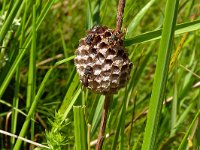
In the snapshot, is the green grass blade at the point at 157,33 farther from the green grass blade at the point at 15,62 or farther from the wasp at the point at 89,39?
the green grass blade at the point at 15,62

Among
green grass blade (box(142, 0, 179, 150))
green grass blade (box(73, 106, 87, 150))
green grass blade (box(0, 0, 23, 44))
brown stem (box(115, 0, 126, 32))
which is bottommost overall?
green grass blade (box(73, 106, 87, 150))

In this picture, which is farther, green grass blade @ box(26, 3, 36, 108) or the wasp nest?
green grass blade @ box(26, 3, 36, 108)

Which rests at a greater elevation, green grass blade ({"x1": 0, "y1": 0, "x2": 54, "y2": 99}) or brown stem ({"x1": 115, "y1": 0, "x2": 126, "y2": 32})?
brown stem ({"x1": 115, "y1": 0, "x2": 126, "y2": 32})

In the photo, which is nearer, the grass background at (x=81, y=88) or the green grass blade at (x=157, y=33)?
the grass background at (x=81, y=88)

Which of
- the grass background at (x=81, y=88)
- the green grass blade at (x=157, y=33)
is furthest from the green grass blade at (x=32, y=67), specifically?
the green grass blade at (x=157, y=33)

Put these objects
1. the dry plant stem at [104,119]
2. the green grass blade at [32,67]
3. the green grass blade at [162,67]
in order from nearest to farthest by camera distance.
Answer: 1. the green grass blade at [162,67]
2. the dry plant stem at [104,119]
3. the green grass blade at [32,67]

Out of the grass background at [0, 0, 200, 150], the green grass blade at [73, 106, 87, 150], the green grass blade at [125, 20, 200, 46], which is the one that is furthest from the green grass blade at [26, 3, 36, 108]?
the green grass blade at [73, 106, 87, 150]

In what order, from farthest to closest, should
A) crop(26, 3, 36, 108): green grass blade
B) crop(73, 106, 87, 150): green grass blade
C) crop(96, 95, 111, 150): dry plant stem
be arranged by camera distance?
crop(26, 3, 36, 108): green grass blade < crop(96, 95, 111, 150): dry plant stem < crop(73, 106, 87, 150): green grass blade

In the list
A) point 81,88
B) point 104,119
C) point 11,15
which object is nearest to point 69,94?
point 81,88

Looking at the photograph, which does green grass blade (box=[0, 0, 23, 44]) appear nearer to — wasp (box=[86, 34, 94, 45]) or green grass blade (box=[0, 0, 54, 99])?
green grass blade (box=[0, 0, 54, 99])
